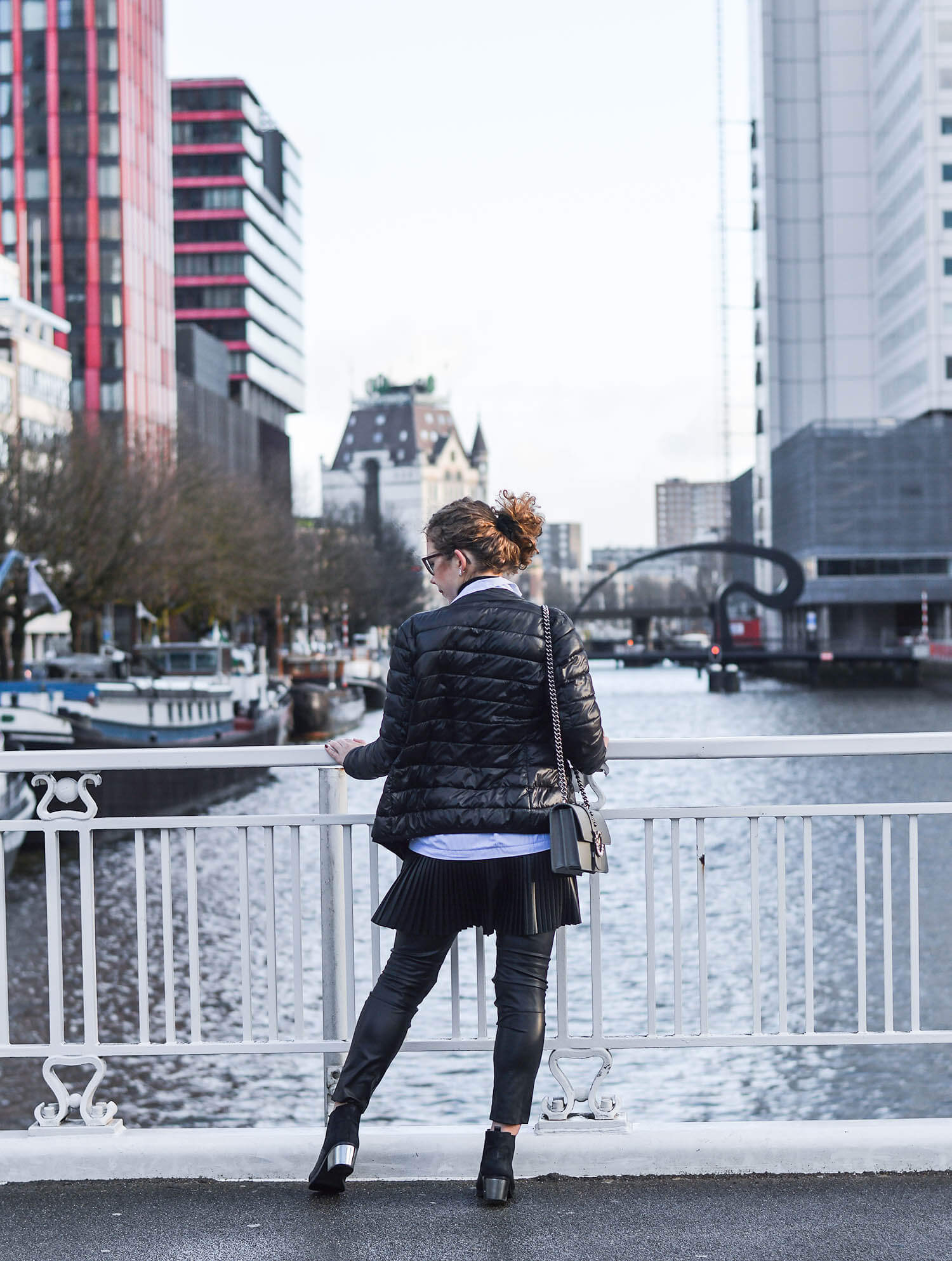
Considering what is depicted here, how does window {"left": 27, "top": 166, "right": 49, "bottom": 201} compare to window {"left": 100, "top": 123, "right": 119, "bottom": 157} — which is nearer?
window {"left": 27, "top": 166, "right": 49, "bottom": 201}

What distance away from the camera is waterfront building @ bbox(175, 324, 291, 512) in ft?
325

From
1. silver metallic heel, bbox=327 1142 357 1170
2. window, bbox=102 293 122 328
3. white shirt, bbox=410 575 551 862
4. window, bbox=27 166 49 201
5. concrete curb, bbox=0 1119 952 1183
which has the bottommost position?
concrete curb, bbox=0 1119 952 1183

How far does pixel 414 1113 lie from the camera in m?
15.3

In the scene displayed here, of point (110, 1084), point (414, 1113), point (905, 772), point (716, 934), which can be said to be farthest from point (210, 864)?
point (905, 772)

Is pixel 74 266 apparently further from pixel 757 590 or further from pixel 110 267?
pixel 757 590

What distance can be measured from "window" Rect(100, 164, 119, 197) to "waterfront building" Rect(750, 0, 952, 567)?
48938 mm

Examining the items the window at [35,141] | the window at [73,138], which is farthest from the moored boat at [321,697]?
the window at [35,141]

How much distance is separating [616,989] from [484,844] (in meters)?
14.6

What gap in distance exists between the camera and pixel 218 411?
109 meters

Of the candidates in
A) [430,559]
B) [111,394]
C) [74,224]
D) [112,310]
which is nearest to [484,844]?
[430,559]

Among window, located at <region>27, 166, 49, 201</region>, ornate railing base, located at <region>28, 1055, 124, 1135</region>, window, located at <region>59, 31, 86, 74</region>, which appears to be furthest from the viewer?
window, located at <region>27, 166, 49, 201</region>

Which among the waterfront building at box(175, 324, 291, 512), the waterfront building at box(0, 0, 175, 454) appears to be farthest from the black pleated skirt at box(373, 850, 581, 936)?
the waterfront building at box(0, 0, 175, 454)

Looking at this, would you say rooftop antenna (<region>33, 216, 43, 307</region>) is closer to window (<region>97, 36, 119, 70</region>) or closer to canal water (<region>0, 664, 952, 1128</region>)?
window (<region>97, 36, 119, 70</region>)

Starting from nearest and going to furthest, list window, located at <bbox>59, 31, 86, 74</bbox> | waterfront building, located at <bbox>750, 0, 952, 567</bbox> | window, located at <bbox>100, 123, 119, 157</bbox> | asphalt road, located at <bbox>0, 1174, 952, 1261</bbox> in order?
asphalt road, located at <bbox>0, 1174, 952, 1261</bbox>, window, located at <bbox>59, 31, 86, 74</bbox>, window, located at <bbox>100, 123, 119, 157</bbox>, waterfront building, located at <bbox>750, 0, 952, 567</bbox>
